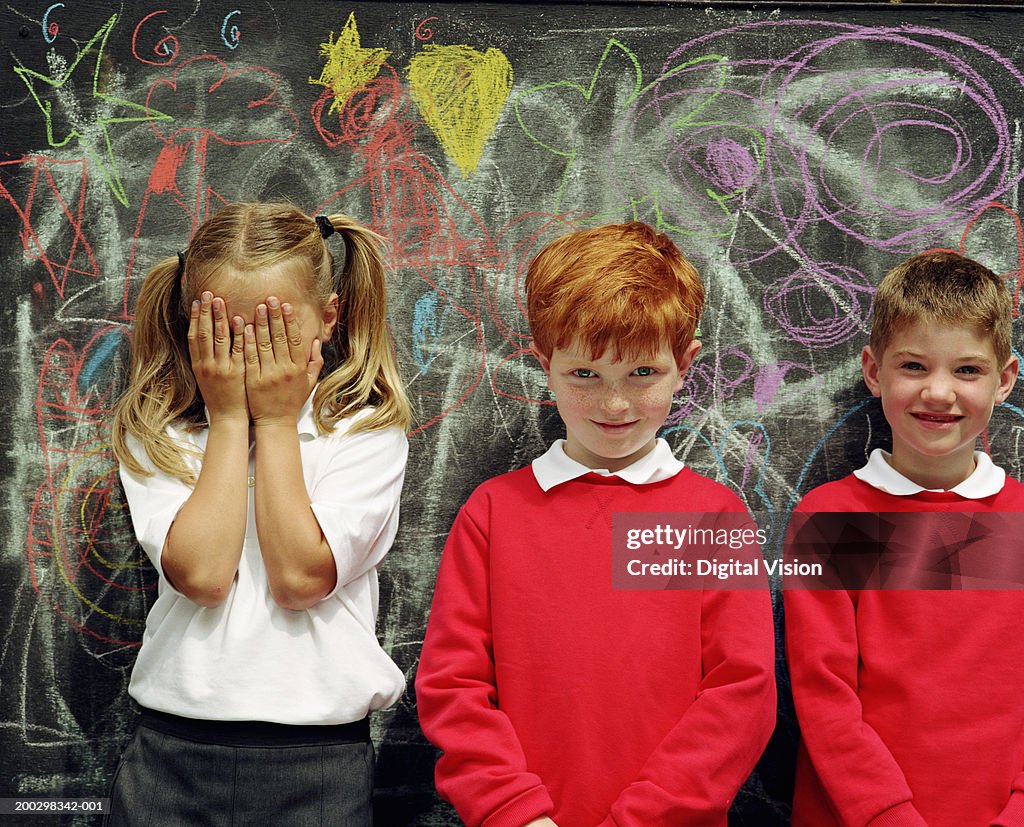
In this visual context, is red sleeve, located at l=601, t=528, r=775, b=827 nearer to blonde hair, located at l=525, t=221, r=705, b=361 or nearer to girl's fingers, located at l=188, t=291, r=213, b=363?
blonde hair, located at l=525, t=221, r=705, b=361

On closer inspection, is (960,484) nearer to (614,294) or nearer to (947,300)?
(947,300)

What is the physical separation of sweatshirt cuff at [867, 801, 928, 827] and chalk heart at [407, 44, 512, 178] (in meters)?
1.65

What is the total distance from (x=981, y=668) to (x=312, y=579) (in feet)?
4.38

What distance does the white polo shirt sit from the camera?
1993 mm

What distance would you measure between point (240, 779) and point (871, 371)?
159 centimetres

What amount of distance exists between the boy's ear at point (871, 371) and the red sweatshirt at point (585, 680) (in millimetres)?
488

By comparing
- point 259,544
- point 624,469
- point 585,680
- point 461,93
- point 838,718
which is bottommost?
point 838,718

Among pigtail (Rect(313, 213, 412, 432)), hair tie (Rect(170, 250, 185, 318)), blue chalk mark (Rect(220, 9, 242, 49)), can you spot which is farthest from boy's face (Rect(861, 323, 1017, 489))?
blue chalk mark (Rect(220, 9, 242, 49))

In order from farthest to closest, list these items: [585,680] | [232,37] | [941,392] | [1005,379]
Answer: [232,37], [1005,379], [941,392], [585,680]

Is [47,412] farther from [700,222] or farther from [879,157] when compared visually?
[879,157]

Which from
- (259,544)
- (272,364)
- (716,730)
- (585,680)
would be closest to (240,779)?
(259,544)

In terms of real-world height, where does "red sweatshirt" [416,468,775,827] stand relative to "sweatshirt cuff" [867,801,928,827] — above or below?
above

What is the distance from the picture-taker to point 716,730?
6.39 ft

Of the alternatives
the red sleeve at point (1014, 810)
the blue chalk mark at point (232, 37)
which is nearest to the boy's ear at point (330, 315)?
the blue chalk mark at point (232, 37)
